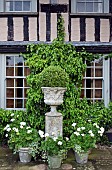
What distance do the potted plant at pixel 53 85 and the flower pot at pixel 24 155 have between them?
0.99m

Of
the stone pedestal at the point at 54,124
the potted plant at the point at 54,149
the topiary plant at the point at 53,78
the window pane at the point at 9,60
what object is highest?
the window pane at the point at 9,60

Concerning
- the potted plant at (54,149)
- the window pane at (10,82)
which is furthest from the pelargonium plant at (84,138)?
the window pane at (10,82)

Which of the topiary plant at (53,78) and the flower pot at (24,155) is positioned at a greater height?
the topiary plant at (53,78)

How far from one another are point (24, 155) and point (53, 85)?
152 centimetres

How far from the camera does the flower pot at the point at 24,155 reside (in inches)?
225

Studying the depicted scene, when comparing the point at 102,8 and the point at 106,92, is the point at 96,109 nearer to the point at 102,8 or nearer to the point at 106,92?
the point at 106,92

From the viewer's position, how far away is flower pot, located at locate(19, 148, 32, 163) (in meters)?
5.71

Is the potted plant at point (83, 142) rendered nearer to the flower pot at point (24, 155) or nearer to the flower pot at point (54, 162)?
the flower pot at point (54, 162)

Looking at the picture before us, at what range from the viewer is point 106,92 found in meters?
7.51

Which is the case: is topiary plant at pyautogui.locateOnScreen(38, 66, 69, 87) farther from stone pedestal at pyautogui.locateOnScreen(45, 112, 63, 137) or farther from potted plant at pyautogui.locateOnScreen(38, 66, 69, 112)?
stone pedestal at pyautogui.locateOnScreen(45, 112, 63, 137)

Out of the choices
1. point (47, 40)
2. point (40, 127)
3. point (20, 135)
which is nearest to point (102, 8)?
point (47, 40)

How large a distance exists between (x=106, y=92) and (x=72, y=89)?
1.14 metres

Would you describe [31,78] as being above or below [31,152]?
above

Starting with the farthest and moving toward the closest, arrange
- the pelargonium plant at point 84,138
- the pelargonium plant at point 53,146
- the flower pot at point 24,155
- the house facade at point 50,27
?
the house facade at point 50,27
the flower pot at point 24,155
the pelargonium plant at point 84,138
the pelargonium plant at point 53,146
